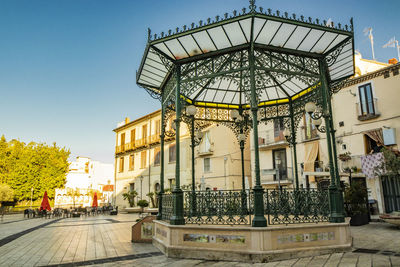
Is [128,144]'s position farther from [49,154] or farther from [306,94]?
[306,94]

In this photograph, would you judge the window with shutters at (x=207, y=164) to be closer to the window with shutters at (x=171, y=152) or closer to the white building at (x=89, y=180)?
the window with shutters at (x=171, y=152)

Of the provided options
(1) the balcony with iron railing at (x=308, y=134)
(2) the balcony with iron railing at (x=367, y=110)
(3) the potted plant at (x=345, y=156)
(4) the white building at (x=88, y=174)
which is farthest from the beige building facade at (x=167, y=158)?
(4) the white building at (x=88, y=174)

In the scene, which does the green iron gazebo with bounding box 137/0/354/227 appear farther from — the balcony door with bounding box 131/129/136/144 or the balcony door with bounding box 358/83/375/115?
the balcony door with bounding box 131/129/136/144

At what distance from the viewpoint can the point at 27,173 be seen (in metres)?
29.3

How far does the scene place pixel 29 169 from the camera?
29.4 metres

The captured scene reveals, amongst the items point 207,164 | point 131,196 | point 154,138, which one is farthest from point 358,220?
point 131,196

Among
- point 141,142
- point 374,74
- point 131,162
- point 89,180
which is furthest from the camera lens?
point 89,180

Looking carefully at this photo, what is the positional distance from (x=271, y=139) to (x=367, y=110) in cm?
715

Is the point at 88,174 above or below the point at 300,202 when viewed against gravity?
above

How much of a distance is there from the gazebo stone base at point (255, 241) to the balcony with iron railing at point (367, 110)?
40.3ft

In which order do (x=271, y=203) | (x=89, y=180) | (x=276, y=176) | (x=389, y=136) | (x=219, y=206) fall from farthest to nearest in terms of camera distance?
(x=89, y=180) → (x=276, y=176) → (x=389, y=136) → (x=271, y=203) → (x=219, y=206)

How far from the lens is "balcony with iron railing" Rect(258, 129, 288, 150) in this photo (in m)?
21.1

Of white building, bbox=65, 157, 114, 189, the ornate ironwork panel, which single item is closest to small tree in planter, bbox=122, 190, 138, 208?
the ornate ironwork panel

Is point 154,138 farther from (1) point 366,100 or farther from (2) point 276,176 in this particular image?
(1) point 366,100
